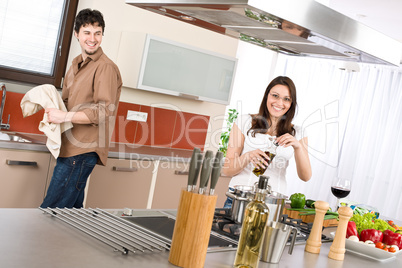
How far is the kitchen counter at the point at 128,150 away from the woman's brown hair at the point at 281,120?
1.17 m

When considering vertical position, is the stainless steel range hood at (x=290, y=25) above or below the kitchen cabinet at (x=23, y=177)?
above

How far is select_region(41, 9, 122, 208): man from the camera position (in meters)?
2.97

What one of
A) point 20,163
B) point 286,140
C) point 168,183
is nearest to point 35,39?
point 20,163

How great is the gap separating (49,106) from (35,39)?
0.91 m

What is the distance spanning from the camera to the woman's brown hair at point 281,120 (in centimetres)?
279

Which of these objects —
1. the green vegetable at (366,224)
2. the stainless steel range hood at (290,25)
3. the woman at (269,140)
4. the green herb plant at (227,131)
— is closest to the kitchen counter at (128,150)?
the woman at (269,140)

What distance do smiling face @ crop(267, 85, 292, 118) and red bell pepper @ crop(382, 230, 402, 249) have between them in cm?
95

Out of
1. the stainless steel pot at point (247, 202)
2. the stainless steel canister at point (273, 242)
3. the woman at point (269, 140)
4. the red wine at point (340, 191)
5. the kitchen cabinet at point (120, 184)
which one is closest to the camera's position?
the stainless steel canister at point (273, 242)

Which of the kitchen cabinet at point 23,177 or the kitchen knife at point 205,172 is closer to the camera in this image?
the kitchen knife at point 205,172

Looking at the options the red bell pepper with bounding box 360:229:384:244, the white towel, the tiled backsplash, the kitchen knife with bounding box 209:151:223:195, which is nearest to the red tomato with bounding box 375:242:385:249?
the red bell pepper with bounding box 360:229:384:244

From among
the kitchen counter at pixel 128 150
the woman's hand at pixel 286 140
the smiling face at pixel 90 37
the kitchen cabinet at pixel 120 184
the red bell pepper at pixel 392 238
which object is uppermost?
the smiling face at pixel 90 37

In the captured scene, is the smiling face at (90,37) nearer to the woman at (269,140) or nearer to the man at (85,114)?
the man at (85,114)

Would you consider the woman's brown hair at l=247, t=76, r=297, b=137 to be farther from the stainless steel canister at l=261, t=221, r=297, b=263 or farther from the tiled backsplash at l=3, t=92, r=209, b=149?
the tiled backsplash at l=3, t=92, r=209, b=149

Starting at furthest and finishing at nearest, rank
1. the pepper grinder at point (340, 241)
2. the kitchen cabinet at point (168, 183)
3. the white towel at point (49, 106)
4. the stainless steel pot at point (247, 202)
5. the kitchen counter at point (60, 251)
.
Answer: the kitchen cabinet at point (168, 183), the white towel at point (49, 106), the pepper grinder at point (340, 241), the stainless steel pot at point (247, 202), the kitchen counter at point (60, 251)
